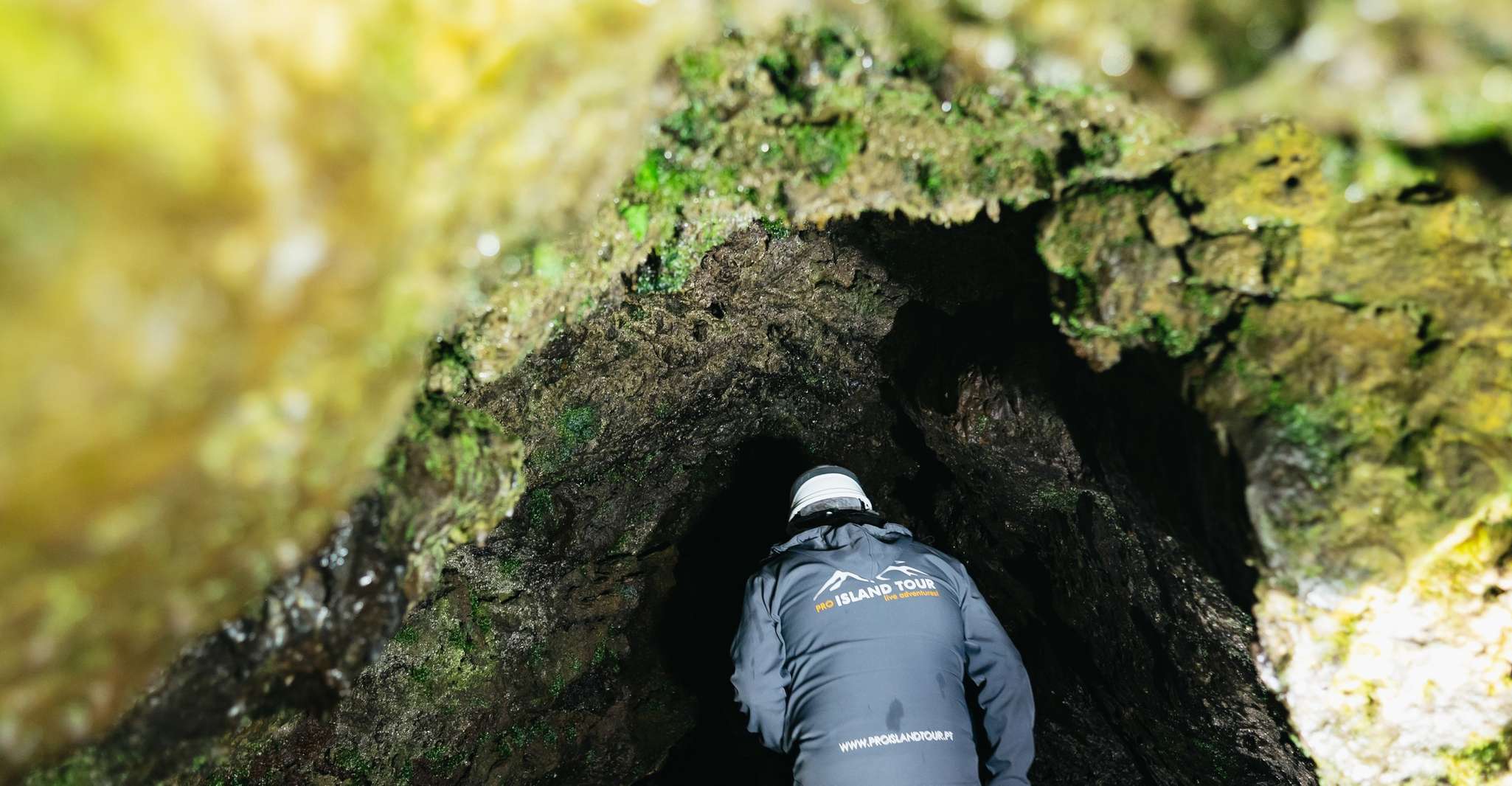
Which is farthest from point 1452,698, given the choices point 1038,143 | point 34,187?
point 34,187

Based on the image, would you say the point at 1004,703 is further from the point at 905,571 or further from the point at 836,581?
the point at 836,581

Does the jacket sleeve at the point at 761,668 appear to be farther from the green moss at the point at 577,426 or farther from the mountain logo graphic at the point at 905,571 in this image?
the green moss at the point at 577,426

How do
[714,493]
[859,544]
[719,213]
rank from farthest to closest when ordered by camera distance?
[714,493], [859,544], [719,213]

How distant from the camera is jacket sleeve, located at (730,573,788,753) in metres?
3.37

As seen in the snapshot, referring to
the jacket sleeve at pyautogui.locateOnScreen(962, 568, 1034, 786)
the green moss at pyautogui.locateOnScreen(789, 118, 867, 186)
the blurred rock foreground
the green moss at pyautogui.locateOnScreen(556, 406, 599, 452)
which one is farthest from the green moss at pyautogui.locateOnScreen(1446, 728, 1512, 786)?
the green moss at pyautogui.locateOnScreen(556, 406, 599, 452)

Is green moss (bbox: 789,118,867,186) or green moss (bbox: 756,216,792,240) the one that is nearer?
green moss (bbox: 789,118,867,186)

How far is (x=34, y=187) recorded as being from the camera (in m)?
0.96

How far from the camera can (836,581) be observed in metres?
3.29

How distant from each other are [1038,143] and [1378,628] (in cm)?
164

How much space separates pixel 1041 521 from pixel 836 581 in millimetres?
1541

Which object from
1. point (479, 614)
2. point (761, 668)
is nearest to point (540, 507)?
point (479, 614)

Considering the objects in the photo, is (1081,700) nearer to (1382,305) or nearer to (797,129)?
(1382,305)

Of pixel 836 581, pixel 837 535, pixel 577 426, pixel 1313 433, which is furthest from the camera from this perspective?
pixel 577 426

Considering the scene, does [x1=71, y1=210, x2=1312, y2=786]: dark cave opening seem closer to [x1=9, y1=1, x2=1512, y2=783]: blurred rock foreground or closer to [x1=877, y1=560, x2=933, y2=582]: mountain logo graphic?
[x1=9, y1=1, x2=1512, y2=783]: blurred rock foreground
